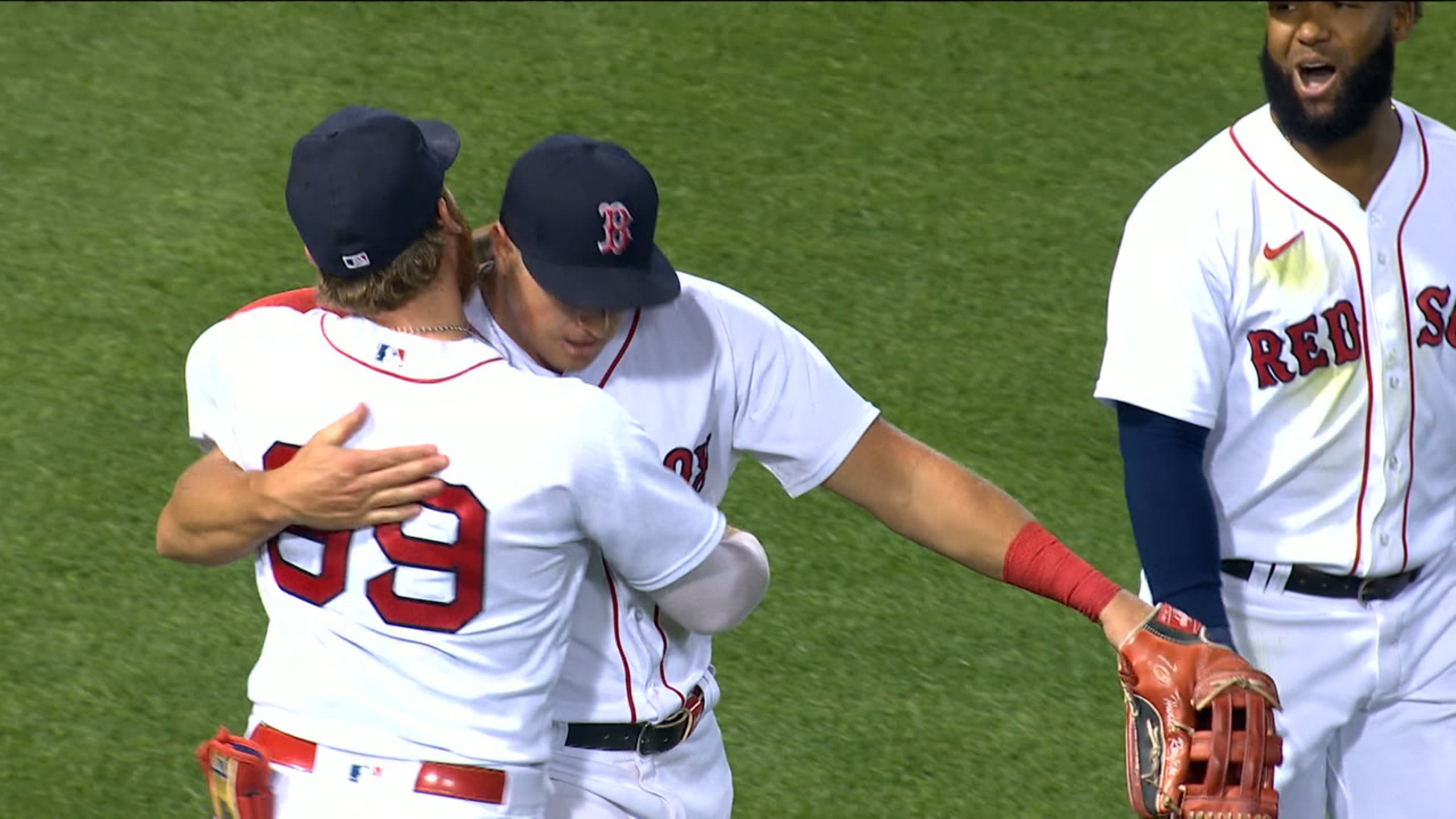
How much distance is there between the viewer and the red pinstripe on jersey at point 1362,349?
3.04m

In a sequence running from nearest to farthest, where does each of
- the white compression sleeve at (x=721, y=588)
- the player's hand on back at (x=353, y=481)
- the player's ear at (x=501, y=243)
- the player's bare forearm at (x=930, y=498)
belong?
the player's hand on back at (x=353, y=481) → the white compression sleeve at (x=721, y=588) → the player's ear at (x=501, y=243) → the player's bare forearm at (x=930, y=498)

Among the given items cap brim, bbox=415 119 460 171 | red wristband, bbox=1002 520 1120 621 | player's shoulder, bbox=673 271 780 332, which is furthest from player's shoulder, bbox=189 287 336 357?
red wristband, bbox=1002 520 1120 621

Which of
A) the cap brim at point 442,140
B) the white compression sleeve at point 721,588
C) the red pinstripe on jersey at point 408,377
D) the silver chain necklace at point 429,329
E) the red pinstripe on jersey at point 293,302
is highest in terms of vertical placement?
the cap brim at point 442,140

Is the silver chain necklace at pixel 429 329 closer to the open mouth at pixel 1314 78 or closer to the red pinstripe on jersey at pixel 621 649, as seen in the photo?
the red pinstripe on jersey at pixel 621 649

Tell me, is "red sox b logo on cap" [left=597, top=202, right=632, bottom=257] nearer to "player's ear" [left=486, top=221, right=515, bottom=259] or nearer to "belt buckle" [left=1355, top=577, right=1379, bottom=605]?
"player's ear" [left=486, top=221, right=515, bottom=259]

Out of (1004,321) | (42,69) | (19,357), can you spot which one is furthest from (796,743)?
(42,69)

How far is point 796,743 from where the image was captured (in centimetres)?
434

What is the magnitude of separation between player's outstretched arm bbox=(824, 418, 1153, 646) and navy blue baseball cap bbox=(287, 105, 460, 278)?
0.74 meters

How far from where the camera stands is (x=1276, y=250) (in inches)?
118

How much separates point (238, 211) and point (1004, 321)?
2202 millimetres

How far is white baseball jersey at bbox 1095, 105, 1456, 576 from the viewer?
117 inches

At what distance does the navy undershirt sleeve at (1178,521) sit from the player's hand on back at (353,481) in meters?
1.04

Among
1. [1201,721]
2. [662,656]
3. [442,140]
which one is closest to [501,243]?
[442,140]

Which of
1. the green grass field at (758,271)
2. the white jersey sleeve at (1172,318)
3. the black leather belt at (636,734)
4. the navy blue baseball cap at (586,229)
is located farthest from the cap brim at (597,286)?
the green grass field at (758,271)
